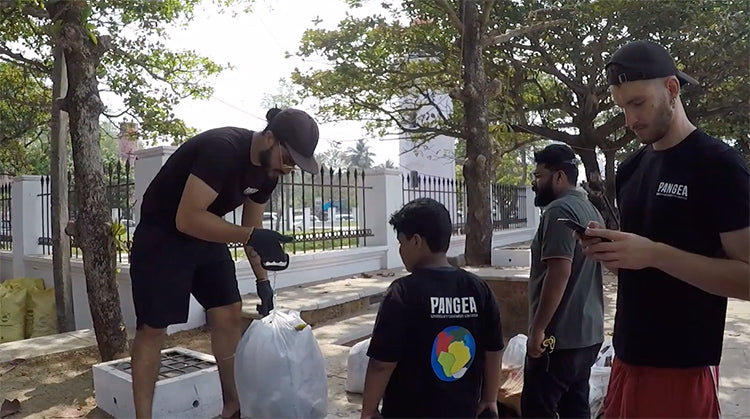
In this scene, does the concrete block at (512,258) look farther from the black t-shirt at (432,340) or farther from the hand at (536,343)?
the black t-shirt at (432,340)

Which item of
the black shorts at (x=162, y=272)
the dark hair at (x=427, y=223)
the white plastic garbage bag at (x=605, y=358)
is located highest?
the dark hair at (x=427, y=223)

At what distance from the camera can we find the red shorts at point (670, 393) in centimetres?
158

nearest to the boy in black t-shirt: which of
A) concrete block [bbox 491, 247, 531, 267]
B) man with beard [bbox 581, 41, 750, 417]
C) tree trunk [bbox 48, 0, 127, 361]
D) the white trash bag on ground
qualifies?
man with beard [bbox 581, 41, 750, 417]

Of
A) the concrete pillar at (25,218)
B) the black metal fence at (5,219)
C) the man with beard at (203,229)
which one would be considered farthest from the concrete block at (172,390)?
the black metal fence at (5,219)

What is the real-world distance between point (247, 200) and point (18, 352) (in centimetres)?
321

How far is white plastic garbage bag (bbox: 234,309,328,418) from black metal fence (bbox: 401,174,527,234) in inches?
221

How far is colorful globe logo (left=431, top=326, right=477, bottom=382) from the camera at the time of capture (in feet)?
6.50

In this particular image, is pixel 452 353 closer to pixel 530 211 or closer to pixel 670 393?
pixel 670 393

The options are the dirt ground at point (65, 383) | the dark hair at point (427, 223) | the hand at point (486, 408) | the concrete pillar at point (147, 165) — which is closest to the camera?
the dark hair at point (427, 223)

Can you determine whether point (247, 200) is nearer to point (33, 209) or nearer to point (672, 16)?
point (33, 209)

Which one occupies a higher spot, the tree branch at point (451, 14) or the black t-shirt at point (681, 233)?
the tree branch at point (451, 14)

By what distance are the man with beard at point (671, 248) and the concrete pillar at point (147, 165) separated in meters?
4.94

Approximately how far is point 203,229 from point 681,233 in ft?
5.70

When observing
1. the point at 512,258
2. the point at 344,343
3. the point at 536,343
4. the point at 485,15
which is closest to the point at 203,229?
the point at 536,343
